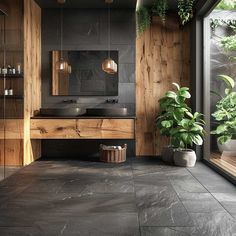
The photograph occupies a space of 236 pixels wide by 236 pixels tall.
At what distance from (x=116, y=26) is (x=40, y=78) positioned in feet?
5.51

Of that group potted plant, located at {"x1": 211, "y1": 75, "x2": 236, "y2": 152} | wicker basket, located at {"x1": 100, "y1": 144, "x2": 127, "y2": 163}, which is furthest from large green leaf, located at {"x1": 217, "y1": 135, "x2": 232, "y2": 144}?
wicker basket, located at {"x1": 100, "y1": 144, "x2": 127, "y2": 163}

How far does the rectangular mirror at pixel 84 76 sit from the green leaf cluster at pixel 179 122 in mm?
1149

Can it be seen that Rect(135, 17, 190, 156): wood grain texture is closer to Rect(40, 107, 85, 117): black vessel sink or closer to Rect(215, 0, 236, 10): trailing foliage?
Rect(215, 0, 236, 10): trailing foliage

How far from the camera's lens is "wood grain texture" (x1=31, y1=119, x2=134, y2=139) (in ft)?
15.0

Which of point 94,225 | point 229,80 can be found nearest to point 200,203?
point 94,225

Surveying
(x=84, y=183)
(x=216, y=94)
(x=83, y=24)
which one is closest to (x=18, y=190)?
(x=84, y=183)

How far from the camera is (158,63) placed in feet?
17.5

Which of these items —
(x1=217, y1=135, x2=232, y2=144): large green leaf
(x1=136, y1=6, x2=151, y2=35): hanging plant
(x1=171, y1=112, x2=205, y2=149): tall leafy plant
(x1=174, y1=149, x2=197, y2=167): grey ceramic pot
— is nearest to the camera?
(x1=171, y1=112, x2=205, y2=149): tall leafy plant

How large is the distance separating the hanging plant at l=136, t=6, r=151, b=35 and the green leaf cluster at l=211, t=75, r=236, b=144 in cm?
162

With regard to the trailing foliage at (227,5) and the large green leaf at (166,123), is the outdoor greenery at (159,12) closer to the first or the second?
the trailing foliage at (227,5)

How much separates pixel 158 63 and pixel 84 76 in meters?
1.39

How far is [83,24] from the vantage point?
207 inches

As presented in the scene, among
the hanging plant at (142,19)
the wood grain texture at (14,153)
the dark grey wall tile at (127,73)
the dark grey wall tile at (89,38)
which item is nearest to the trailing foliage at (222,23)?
the hanging plant at (142,19)

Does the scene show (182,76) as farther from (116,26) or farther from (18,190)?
(18,190)
